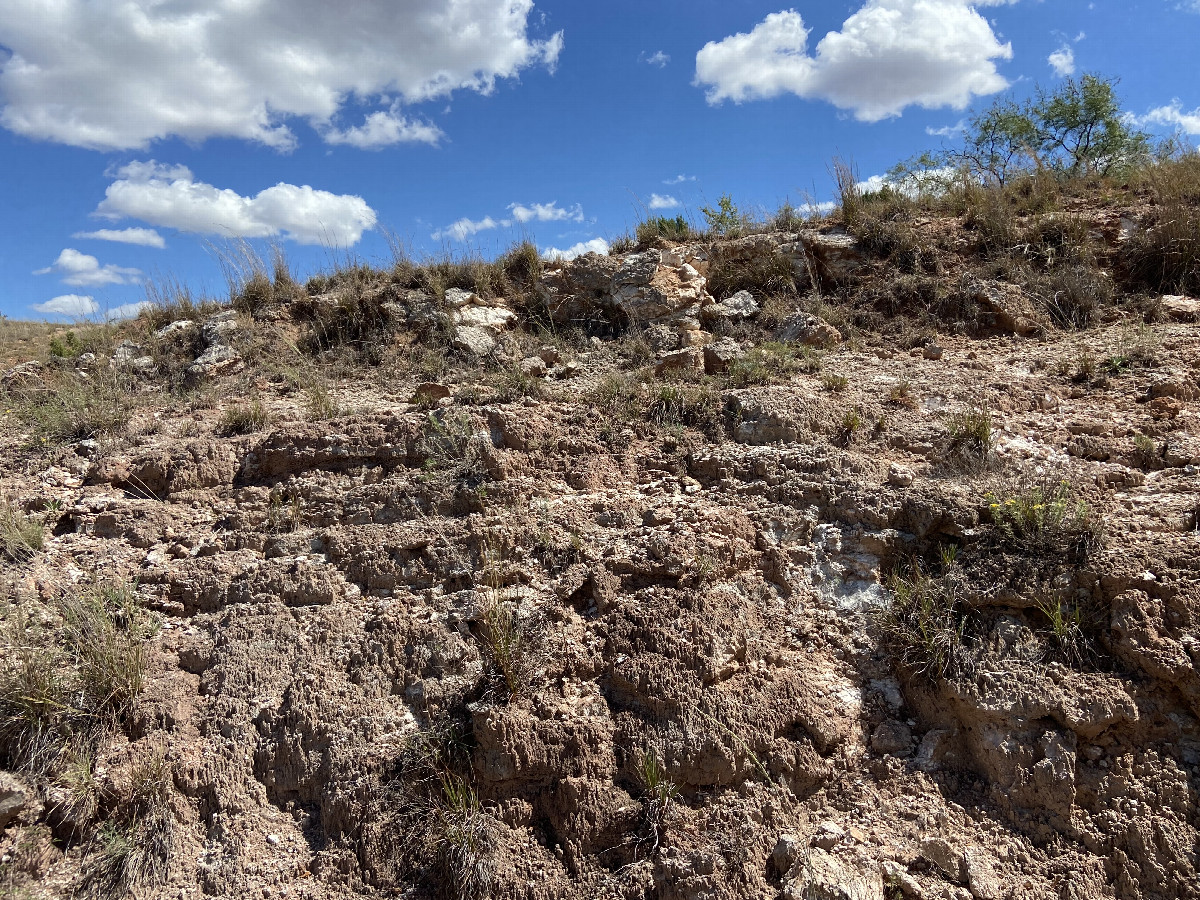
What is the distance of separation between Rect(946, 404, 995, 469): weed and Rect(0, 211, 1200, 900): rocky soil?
0.02 metres

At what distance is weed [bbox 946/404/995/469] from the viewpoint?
3635 millimetres

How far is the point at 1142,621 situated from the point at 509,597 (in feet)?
8.57

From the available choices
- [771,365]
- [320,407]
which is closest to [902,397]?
[771,365]

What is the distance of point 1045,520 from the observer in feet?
10.00

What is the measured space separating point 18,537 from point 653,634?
10.8ft

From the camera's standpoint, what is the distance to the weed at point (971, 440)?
363cm

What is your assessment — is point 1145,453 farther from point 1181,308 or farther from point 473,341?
point 473,341

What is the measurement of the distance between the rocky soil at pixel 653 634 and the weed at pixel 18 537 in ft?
0.27

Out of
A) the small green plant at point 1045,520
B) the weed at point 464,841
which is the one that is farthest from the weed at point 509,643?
the small green plant at point 1045,520

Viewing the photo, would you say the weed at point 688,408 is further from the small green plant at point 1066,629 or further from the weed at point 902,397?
the small green plant at point 1066,629

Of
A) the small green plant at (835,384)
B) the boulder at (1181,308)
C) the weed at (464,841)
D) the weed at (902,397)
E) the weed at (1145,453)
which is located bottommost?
the weed at (464,841)

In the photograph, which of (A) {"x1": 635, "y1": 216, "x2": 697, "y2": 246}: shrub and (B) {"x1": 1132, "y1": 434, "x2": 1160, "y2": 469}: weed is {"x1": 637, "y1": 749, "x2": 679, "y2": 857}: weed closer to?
(B) {"x1": 1132, "y1": 434, "x2": 1160, "y2": 469}: weed

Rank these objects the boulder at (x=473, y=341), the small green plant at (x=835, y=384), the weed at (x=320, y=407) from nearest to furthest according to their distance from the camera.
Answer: the small green plant at (x=835, y=384) < the weed at (x=320, y=407) < the boulder at (x=473, y=341)

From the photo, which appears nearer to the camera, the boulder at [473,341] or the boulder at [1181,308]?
the boulder at [1181,308]
